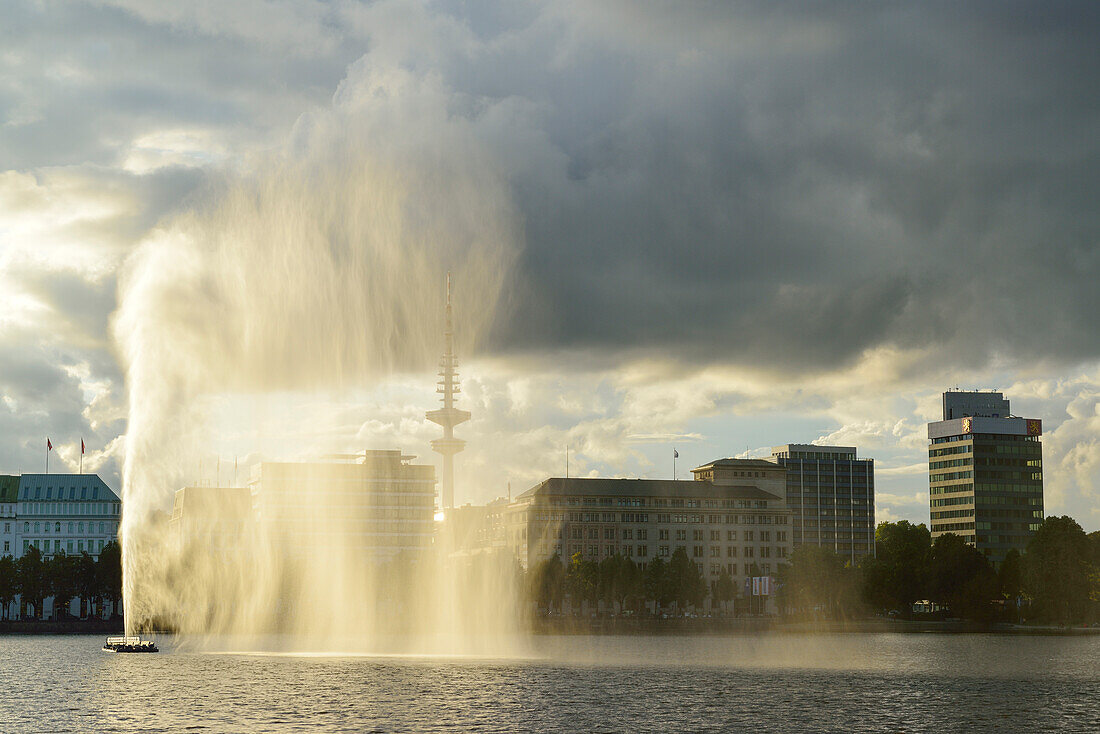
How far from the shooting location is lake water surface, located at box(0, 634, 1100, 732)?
223 feet

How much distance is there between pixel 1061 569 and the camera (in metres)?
173

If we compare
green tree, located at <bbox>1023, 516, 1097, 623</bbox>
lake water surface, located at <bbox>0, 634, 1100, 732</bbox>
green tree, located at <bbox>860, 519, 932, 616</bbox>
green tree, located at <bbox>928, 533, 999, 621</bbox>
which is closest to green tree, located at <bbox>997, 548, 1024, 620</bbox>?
green tree, located at <bbox>928, 533, 999, 621</bbox>

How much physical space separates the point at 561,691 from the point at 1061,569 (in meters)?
111

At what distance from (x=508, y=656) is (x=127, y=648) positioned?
36.3 m

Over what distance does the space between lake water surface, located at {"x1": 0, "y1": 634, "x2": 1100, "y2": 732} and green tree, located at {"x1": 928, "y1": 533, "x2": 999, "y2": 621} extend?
186 feet

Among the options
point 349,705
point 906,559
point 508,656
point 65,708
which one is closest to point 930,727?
point 349,705

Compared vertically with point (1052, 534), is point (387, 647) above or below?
below

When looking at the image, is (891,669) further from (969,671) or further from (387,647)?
(387,647)

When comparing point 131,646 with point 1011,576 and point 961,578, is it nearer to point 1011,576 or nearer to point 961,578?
point 961,578

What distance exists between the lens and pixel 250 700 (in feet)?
256

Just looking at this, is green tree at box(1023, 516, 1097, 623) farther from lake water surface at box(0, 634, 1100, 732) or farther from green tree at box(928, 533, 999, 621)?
lake water surface at box(0, 634, 1100, 732)

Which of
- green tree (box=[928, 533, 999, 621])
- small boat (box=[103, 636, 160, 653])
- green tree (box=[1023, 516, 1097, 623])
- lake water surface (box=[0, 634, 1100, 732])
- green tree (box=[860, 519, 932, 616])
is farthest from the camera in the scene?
green tree (box=[860, 519, 932, 616])

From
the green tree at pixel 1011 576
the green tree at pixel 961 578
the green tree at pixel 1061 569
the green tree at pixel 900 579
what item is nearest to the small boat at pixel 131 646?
the green tree at pixel 900 579

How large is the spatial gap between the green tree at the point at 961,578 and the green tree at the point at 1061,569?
12231mm
